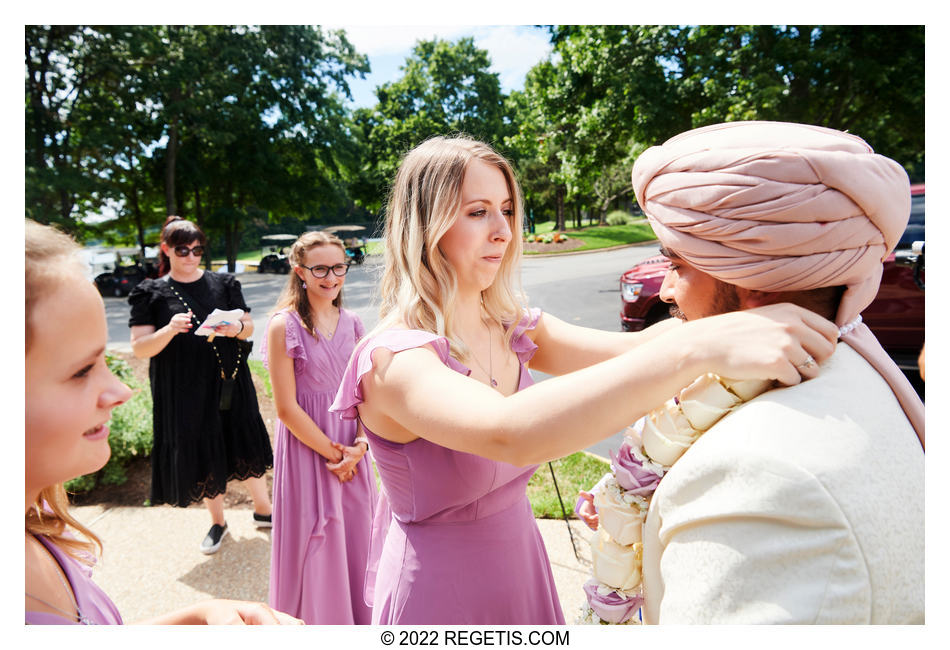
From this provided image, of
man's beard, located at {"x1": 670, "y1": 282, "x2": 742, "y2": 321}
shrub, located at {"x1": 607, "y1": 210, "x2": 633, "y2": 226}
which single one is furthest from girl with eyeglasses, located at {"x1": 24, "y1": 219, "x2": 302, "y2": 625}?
shrub, located at {"x1": 607, "y1": 210, "x2": 633, "y2": 226}

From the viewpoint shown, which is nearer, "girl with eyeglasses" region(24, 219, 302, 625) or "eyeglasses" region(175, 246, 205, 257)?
"girl with eyeglasses" region(24, 219, 302, 625)

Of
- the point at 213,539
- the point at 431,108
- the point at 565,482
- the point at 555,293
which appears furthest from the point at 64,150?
the point at 565,482

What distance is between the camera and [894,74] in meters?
8.83

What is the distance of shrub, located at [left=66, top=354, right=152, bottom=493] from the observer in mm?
4805

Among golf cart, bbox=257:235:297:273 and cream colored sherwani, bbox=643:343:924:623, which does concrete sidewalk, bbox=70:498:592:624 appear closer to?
cream colored sherwani, bbox=643:343:924:623

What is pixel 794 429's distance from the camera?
908mm

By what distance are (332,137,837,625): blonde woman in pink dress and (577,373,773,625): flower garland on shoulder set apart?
7cm

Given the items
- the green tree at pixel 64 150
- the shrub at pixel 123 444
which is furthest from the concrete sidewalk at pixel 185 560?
the green tree at pixel 64 150

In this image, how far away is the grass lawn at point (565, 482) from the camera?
4.14 metres

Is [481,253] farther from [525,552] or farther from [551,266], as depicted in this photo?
[551,266]

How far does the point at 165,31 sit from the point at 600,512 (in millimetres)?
19743

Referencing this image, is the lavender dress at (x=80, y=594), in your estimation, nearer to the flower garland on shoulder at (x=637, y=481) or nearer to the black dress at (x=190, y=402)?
the flower garland on shoulder at (x=637, y=481)

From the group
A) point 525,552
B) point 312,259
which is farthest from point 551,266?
point 525,552

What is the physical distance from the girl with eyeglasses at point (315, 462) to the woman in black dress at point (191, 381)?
3.00 feet
